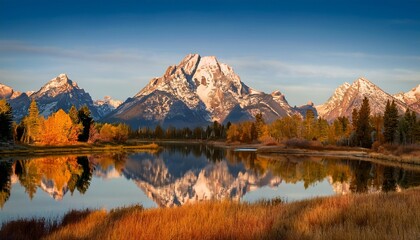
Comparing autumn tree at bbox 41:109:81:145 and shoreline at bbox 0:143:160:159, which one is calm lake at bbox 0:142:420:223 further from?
autumn tree at bbox 41:109:81:145

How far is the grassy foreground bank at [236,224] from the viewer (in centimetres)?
1235

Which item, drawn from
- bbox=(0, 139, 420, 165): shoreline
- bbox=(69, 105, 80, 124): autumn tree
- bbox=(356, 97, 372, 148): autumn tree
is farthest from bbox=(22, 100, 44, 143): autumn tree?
bbox=(356, 97, 372, 148): autumn tree

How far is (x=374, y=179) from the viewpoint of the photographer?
178ft

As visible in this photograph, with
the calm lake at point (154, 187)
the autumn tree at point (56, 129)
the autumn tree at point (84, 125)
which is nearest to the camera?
the calm lake at point (154, 187)

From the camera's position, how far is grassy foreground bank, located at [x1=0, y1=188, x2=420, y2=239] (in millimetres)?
12352

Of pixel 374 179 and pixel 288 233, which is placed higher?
pixel 288 233

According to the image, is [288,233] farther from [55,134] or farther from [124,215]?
[55,134]

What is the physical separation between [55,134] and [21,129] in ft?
79.2

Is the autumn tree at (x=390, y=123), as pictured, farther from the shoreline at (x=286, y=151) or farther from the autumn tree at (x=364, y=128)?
the autumn tree at (x=364, y=128)


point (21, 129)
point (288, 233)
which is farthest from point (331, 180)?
point (21, 129)

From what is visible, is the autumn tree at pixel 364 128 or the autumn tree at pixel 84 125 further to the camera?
the autumn tree at pixel 364 128

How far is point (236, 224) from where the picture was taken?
14344mm

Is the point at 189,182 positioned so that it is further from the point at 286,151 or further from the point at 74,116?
the point at 74,116

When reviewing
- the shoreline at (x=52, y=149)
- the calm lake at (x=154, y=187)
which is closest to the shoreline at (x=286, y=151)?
the shoreline at (x=52, y=149)
